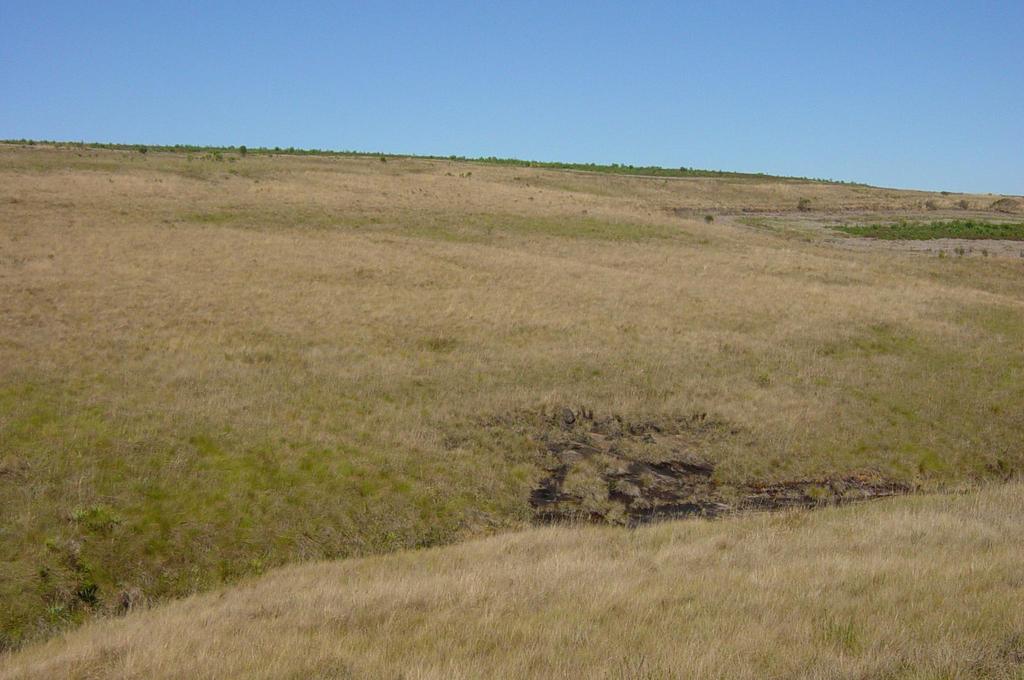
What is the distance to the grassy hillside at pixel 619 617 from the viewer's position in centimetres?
818

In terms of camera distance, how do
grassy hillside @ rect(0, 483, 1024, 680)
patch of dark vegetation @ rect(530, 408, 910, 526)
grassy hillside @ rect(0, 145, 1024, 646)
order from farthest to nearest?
1. patch of dark vegetation @ rect(530, 408, 910, 526)
2. grassy hillside @ rect(0, 145, 1024, 646)
3. grassy hillside @ rect(0, 483, 1024, 680)

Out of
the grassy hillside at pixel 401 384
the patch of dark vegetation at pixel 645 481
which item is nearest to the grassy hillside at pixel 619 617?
the grassy hillside at pixel 401 384

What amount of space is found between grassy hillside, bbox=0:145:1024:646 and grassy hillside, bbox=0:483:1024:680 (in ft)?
8.35

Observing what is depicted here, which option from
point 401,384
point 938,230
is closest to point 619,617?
point 401,384

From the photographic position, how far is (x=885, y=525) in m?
14.8

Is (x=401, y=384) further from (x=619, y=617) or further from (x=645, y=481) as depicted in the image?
(x=619, y=617)

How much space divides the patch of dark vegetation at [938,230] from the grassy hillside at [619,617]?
188ft

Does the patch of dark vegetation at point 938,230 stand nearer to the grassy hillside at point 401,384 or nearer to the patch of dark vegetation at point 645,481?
the grassy hillside at point 401,384

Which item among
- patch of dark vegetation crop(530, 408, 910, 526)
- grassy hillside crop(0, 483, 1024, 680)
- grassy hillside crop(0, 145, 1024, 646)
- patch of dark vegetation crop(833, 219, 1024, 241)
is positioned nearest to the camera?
grassy hillside crop(0, 483, 1024, 680)

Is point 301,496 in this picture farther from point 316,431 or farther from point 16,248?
point 16,248

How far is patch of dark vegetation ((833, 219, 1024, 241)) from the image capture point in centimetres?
6588

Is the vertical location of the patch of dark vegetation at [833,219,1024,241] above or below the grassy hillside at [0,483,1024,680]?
above

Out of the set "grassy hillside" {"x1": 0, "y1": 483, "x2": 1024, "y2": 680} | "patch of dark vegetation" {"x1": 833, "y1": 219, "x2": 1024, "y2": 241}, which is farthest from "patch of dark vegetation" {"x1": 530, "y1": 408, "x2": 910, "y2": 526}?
"patch of dark vegetation" {"x1": 833, "y1": 219, "x2": 1024, "y2": 241}

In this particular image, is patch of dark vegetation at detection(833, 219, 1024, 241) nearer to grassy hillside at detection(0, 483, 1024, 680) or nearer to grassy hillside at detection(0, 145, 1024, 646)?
grassy hillside at detection(0, 145, 1024, 646)
